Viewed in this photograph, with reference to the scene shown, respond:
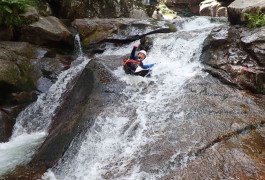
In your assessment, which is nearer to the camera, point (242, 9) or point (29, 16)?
point (242, 9)

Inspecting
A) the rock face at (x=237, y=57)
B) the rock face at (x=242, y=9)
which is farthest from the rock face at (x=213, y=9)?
the rock face at (x=237, y=57)

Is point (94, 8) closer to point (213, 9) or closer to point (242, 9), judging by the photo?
point (242, 9)

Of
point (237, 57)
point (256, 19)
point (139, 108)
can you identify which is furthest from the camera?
point (256, 19)

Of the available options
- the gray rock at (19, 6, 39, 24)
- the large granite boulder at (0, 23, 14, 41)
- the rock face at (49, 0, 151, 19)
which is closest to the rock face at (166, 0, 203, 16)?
the rock face at (49, 0, 151, 19)

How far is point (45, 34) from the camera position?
10.7 m

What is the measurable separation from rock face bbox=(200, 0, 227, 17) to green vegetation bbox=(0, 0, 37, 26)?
18117 millimetres

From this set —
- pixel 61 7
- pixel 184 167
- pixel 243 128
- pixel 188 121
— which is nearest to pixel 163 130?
pixel 188 121

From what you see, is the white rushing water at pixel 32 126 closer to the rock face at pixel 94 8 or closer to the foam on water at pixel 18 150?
the foam on water at pixel 18 150

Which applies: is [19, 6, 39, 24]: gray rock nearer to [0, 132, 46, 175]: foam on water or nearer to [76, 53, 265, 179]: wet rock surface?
[0, 132, 46, 175]: foam on water

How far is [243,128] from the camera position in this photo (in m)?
5.17

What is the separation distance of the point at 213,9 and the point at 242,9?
52.3 ft

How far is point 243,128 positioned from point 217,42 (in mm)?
4492

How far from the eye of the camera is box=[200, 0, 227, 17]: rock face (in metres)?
23.0

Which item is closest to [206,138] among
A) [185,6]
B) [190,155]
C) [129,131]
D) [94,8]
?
[190,155]
